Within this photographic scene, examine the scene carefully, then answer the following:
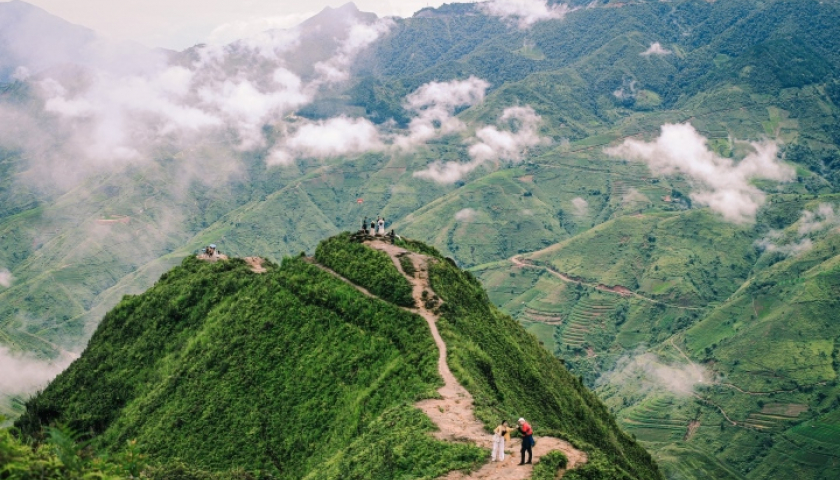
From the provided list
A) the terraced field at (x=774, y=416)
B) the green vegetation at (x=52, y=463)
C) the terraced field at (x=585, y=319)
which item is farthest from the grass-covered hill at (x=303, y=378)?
the terraced field at (x=585, y=319)

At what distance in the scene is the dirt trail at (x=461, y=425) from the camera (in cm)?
3111

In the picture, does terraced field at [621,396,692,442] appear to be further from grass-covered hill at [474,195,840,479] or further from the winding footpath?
the winding footpath

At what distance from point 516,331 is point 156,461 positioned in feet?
99.8

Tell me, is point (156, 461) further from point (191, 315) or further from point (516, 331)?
point (516, 331)

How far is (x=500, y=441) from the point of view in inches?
1238

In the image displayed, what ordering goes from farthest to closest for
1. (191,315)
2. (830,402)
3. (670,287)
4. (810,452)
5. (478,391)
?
(670,287) < (830,402) < (810,452) < (191,315) < (478,391)

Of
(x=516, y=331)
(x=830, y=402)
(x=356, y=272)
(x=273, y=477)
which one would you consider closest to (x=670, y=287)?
(x=830, y=402)

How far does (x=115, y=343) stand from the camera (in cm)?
6238

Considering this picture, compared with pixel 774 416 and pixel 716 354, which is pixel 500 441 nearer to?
pixel 774 416

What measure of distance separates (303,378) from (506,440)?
20.5m

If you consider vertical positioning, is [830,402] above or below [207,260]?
above

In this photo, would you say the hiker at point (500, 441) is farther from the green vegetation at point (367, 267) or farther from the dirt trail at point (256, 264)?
the dirt trail at point (256, 264)

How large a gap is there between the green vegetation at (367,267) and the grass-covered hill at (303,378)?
0.15 metres

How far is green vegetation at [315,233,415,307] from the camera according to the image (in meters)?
52.4
